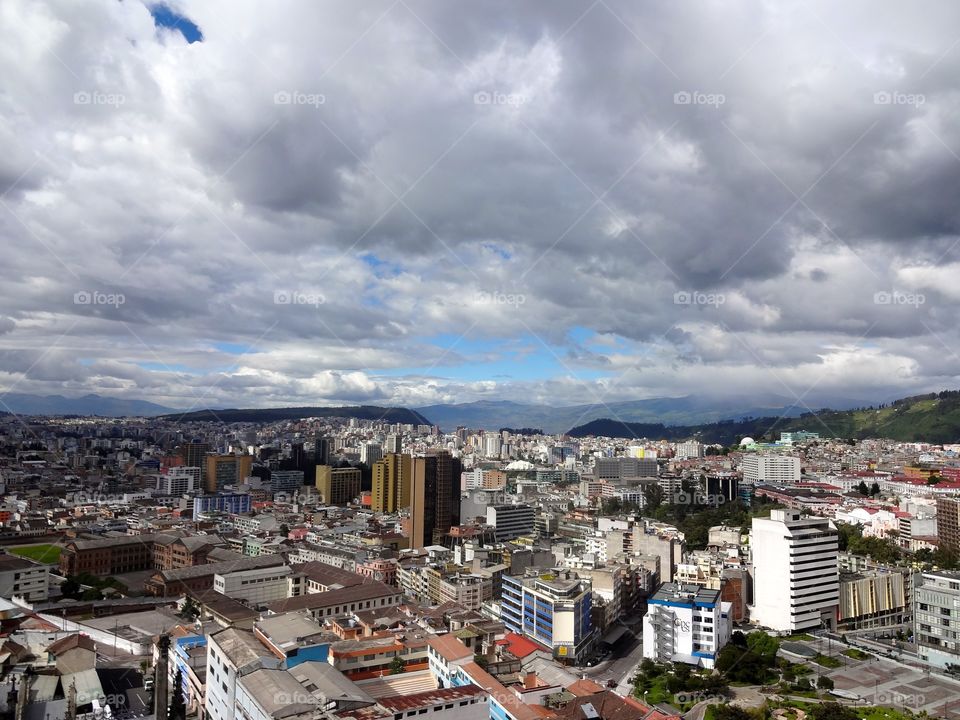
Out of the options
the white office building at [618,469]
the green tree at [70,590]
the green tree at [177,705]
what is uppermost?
the white office building at [618,469]

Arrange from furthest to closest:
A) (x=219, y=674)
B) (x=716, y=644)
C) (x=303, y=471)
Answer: (x=303, y=471) → (x=716, y=644) → (x=219, y=674)

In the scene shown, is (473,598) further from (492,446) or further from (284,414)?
(284,414)

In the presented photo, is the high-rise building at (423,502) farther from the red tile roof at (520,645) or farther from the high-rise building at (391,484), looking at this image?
the red tile roof at (520,645)

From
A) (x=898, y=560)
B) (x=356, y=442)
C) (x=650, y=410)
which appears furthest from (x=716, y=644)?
(x=650, y=410)

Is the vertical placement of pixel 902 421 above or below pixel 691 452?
above

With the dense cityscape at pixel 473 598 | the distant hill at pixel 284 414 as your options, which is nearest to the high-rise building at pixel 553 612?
the dense cityscape at pixel 473 598

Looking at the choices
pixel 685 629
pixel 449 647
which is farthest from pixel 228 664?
pixel 685 629

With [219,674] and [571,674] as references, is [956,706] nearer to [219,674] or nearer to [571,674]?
[571,674]
